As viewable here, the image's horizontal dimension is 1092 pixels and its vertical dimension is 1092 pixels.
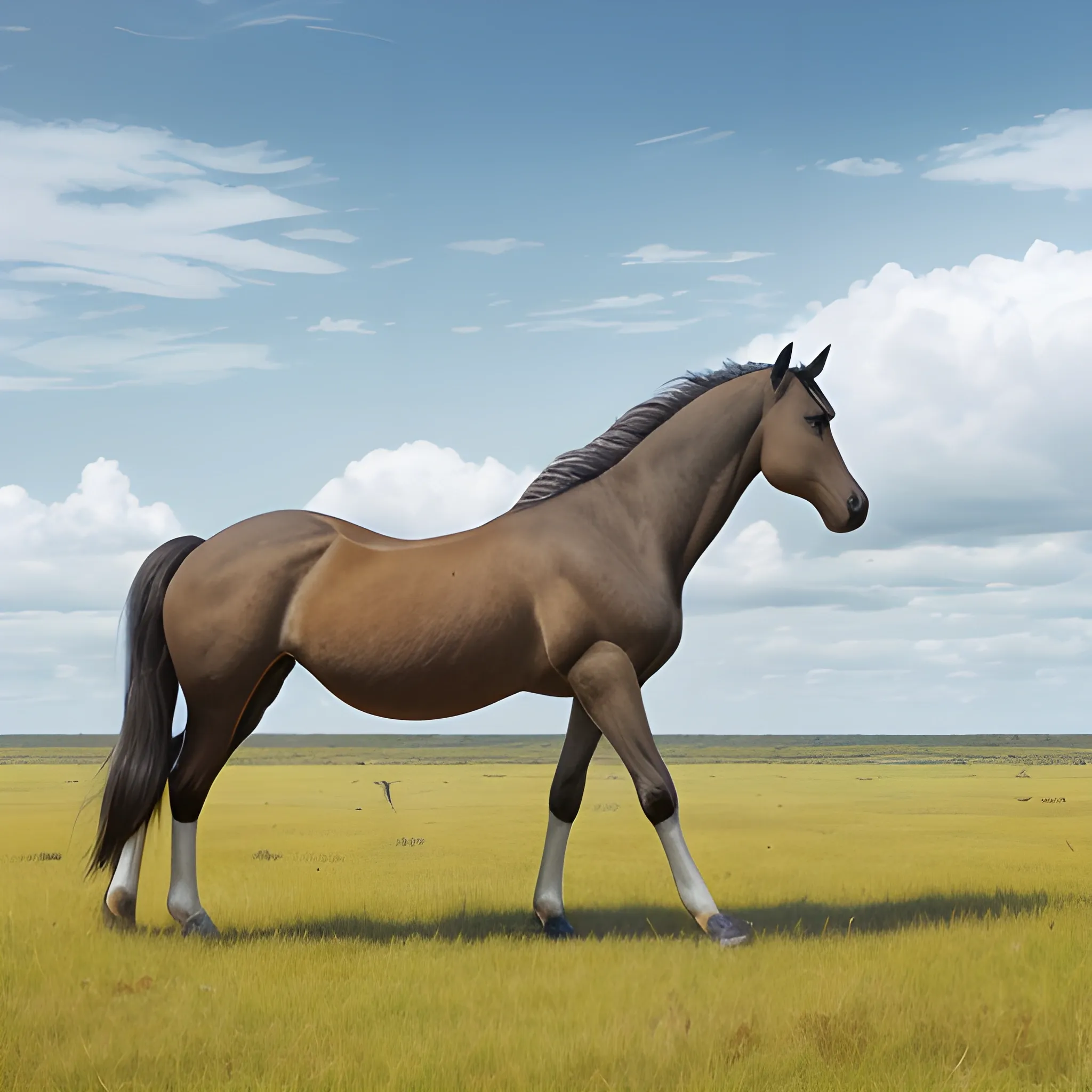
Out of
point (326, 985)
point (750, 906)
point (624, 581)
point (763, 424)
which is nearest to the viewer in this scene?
point (326, 985)

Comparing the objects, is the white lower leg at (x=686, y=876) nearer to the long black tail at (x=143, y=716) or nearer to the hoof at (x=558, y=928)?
the hoof at (x=558, y=928)

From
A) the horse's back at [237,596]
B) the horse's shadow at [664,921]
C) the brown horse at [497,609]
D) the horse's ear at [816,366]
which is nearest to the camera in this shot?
the brown horse at [497,609]

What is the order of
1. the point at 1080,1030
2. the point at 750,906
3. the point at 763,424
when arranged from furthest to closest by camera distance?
the point at 750,906
the point at 763,424
the point at 1080,1030

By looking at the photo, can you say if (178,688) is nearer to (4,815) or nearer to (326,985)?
(326,985)

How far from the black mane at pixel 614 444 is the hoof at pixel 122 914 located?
359 centimetres

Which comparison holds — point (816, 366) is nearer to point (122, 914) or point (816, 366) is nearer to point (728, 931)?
point (728, 931)

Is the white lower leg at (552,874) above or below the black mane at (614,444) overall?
below

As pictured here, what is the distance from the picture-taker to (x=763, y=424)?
277 inches

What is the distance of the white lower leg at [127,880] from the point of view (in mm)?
6961

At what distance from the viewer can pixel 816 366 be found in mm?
7156

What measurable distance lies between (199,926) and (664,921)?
3.10 m

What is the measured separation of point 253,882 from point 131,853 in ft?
6.66

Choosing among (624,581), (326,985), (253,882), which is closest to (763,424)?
(624,581)

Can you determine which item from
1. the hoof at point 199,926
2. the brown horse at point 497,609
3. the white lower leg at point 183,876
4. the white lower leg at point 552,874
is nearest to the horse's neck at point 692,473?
the brown horse at point 497,609
